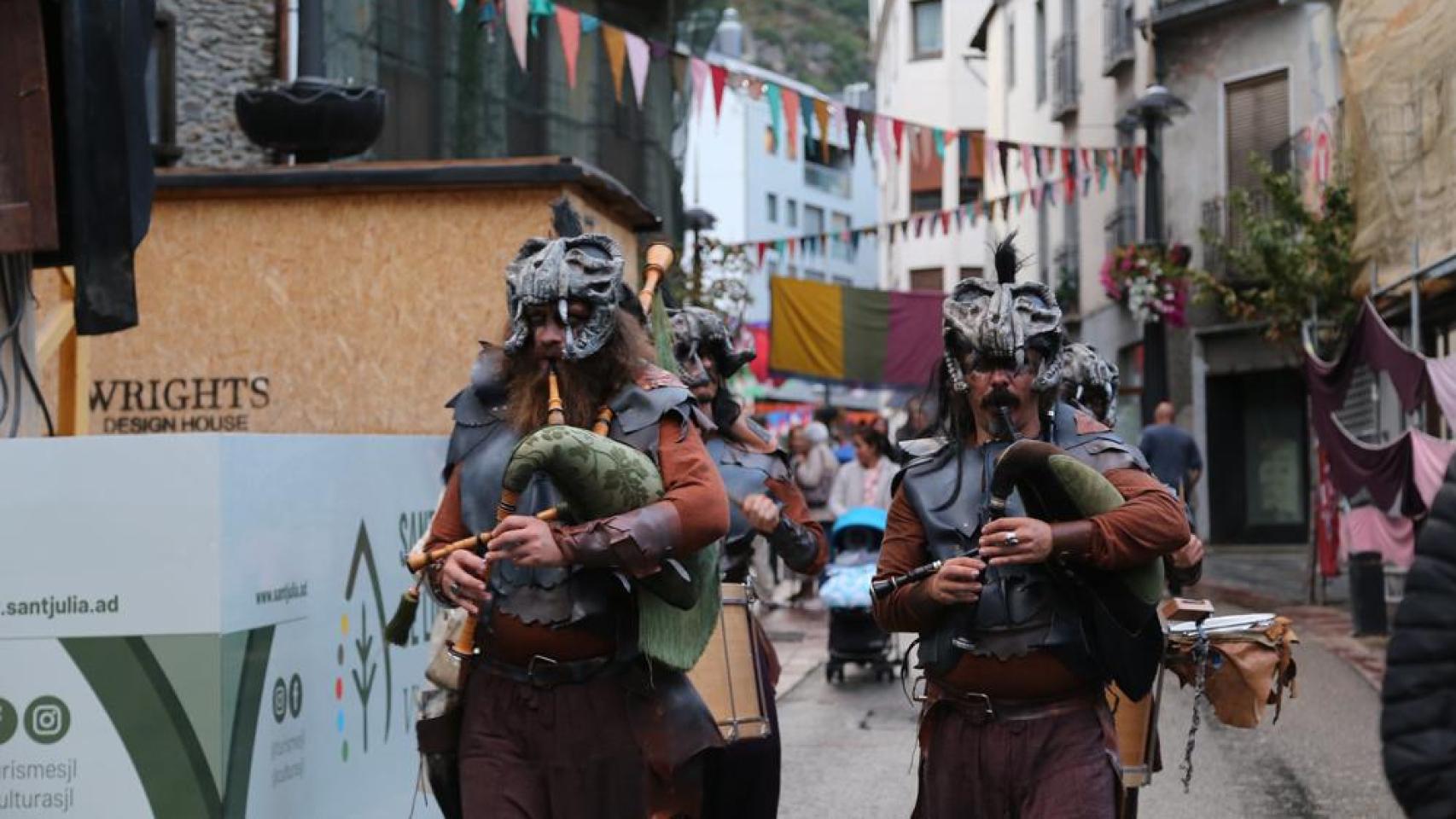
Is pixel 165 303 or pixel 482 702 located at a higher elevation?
pixel 165 303

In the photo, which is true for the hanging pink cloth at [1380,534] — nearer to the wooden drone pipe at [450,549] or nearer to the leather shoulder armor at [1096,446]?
the leather shoulder armor at [1096,446]

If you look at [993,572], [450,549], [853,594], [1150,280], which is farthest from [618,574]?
[1150,280]

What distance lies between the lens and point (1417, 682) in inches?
111

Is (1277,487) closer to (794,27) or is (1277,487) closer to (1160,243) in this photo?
(1160,243)

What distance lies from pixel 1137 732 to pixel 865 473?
12.5 metres

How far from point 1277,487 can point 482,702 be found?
2707 cm

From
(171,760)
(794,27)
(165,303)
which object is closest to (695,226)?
(165,303)

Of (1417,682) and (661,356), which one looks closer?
(1417,682)

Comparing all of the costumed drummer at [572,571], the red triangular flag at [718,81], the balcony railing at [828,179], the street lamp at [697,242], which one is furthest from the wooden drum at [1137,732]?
the balcony railing at [828,179]

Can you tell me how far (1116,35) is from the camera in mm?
34000

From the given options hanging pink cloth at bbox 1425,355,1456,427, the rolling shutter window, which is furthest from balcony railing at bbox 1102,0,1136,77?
hanging pink cloth at bbox 1425,355,1456,427

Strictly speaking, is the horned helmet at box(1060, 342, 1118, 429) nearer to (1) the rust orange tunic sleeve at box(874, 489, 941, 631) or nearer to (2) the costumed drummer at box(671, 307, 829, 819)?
(2) the costumed drummer at box(671, 307, 829, 819)

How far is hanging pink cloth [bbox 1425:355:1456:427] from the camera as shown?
1341 centimetres

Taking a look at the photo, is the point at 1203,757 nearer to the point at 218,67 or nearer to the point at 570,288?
the point at 570,288
